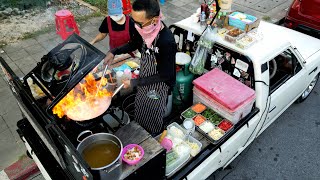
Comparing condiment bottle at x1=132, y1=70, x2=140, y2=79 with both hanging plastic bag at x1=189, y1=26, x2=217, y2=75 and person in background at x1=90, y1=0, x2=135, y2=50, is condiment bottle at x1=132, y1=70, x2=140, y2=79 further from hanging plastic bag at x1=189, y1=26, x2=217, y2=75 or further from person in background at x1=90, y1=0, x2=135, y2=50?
hanging plastic bag at x1=189, y1=26, x2=217, y2=75

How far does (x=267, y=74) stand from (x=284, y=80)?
69 centimetres

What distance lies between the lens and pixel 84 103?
310 cm

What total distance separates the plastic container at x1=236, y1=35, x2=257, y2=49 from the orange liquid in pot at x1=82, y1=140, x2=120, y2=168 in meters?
2.34

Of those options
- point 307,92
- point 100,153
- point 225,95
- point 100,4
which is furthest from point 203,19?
point 100,4

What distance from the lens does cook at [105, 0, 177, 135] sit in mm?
2941

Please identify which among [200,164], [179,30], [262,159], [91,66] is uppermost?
[91,66]

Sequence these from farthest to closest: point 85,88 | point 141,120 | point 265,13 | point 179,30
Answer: point 265,13
point 179,30
point 141,120
point 85,88

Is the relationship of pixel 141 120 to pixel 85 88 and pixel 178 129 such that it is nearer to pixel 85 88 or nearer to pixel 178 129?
pixel 178 129

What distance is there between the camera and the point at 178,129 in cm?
364

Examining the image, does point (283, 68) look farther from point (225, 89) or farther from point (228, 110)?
point (228, 110)

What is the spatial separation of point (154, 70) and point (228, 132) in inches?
52.3

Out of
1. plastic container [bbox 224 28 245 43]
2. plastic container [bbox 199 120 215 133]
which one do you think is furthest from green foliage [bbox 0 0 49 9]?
plastic container [bbox 199 120 215 133]

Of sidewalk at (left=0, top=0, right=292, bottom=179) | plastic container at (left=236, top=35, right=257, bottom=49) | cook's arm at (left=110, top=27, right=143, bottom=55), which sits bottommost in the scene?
sidewalk at (left=0, top=0, right=292, bottom=179)

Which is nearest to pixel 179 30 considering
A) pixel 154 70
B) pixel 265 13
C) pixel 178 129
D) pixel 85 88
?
pixel 154 70
